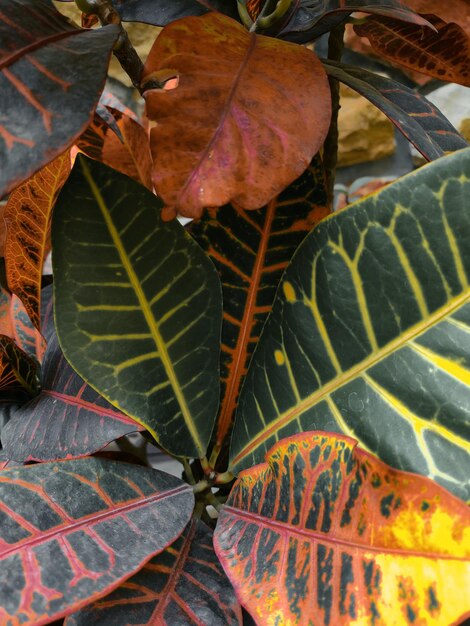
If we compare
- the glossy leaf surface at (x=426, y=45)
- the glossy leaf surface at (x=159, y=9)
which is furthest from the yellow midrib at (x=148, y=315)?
the glossy leaf surface at (x=426, y=45)

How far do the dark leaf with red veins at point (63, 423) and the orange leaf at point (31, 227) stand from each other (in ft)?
0.21

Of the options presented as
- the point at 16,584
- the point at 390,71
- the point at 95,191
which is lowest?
the point at 390,71

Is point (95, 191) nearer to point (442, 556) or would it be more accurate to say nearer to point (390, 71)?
point (442, 556)

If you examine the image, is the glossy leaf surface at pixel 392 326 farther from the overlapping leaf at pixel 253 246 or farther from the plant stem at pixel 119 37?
the plant stem at pixel 119 37

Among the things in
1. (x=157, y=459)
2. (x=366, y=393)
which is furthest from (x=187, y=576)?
(x=157, y=459)

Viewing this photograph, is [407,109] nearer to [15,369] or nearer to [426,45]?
[426,45]

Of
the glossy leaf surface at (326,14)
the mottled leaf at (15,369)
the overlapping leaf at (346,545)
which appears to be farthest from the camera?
the mottled leaf at (15,369)

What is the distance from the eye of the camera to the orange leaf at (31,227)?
48 centimetres

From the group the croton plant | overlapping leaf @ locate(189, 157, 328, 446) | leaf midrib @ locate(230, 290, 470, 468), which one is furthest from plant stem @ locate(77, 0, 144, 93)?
leaf midrib @ locate(230, 290, 470, 468)

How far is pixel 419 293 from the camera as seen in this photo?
1.18 ft

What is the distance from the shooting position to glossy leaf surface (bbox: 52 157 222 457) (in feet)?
1.36

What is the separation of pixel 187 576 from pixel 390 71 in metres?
1.62

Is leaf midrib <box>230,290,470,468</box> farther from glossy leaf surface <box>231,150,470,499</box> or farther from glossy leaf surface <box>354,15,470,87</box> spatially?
glossy leaf surface <box>354,15,470,87</box>

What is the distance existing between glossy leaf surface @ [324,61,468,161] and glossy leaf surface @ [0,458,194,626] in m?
0.28
